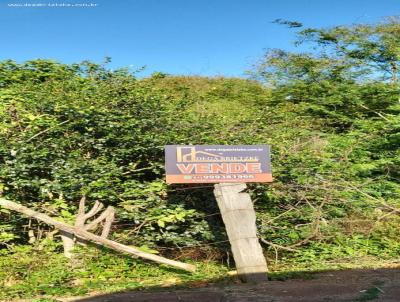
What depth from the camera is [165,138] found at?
791 cm

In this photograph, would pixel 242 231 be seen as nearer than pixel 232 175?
Yes

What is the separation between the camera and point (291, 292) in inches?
204

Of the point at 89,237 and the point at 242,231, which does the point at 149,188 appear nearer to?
the point at 89,237

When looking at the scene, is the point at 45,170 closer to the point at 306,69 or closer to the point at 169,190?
the point at 169,190

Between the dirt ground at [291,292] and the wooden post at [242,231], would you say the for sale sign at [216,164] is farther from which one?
the dirt ground at [291,292]

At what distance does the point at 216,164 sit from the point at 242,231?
3.25ft

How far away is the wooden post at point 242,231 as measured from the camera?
5.97 m

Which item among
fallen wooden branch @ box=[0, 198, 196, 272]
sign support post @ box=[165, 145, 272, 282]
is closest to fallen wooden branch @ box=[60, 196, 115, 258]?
fallen wooden branch @ box=[0, 198, 196, 272]

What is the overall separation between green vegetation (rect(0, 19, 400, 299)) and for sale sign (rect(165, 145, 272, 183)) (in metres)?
0.86

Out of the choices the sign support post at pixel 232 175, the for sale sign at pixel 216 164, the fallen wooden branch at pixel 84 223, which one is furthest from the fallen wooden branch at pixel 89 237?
the for sale sign at pixel 216 164

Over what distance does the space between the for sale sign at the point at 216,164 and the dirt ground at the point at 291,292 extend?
147 centimetres

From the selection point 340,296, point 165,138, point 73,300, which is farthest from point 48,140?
point 340,296

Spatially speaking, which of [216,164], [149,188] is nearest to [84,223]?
[149,188]

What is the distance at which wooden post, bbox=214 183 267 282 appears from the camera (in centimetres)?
597
